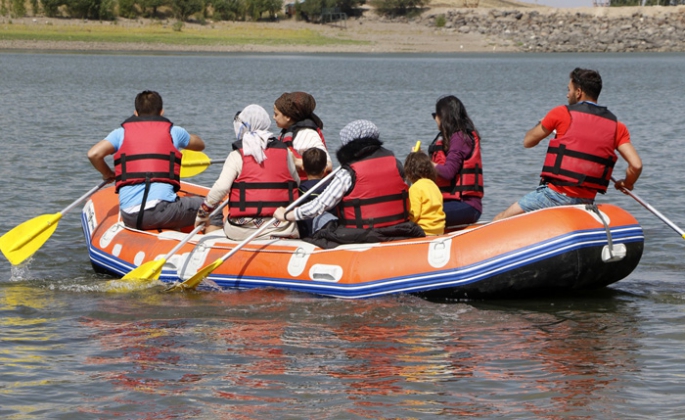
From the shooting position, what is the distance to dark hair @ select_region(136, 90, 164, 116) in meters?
8.45

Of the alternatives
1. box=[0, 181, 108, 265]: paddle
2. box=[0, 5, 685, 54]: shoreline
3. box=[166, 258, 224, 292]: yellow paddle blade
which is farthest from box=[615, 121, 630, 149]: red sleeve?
box=[0, 5, 685, 54]: shoreline

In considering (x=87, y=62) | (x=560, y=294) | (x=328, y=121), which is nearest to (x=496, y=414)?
(x=560, y=294)

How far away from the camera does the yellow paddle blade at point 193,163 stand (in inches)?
383

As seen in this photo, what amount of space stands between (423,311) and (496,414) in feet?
6.41

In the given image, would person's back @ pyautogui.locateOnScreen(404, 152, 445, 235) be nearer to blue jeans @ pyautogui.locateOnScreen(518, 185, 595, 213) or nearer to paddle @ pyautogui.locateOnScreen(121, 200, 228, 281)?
blue jeans @ pyautogui.locateOnScreen(518, 185, 595, 213)

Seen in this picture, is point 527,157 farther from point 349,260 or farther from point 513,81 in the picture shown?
point 513,81

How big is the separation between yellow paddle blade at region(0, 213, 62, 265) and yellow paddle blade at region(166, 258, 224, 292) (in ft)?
5.08

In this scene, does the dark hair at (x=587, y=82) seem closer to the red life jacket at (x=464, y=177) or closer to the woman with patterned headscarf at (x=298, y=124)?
the red life jacket at (x=464, y=177)

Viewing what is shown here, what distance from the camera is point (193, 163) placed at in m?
9.73

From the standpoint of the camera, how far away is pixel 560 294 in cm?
791

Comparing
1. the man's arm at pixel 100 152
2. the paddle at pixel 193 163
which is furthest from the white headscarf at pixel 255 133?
the paddle at pixel 193 163

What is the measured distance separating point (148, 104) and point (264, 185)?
1.35 metres

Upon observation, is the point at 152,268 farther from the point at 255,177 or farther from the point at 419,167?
the point at 419,167

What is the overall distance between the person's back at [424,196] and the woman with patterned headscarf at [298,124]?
1.00 meters
